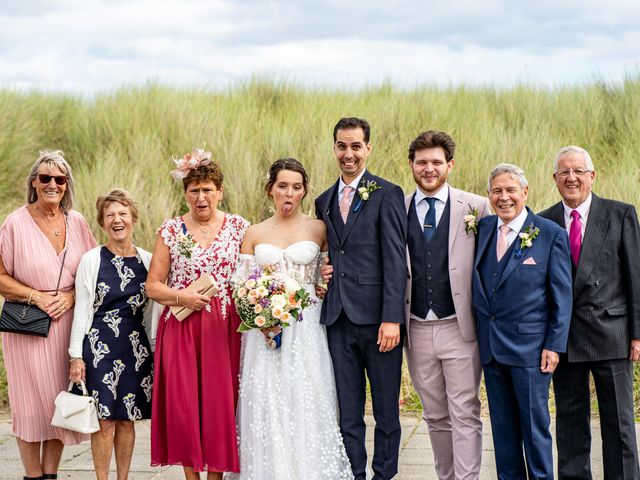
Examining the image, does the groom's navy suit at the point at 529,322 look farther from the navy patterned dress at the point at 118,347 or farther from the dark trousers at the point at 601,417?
the navy patterned dress at the point at 118,347

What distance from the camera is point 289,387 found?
198 inches

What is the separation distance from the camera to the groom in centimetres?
498

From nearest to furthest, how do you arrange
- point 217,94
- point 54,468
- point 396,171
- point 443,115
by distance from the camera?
point 54,468
point 396,171
point 443,115
point 217,94

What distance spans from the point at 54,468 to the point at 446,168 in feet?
10.1

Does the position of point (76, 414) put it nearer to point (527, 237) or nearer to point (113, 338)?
point (113, 338)

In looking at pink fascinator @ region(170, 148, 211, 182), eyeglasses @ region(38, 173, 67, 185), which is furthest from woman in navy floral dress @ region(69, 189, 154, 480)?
pink fascinator @ region(170, 148, 211, 182)

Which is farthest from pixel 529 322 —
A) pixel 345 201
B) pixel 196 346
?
pixel 196 346

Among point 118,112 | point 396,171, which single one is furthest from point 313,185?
point 118,112

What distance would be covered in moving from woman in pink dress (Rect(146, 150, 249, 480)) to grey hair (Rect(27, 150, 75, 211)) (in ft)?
2.43

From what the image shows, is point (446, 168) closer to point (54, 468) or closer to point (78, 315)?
point (78, 315)

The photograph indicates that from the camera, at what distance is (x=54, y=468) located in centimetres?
546

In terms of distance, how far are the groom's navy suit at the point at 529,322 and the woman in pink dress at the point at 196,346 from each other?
151 centimetres

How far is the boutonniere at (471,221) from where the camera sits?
4988 mm

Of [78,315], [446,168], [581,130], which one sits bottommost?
[78,315]
